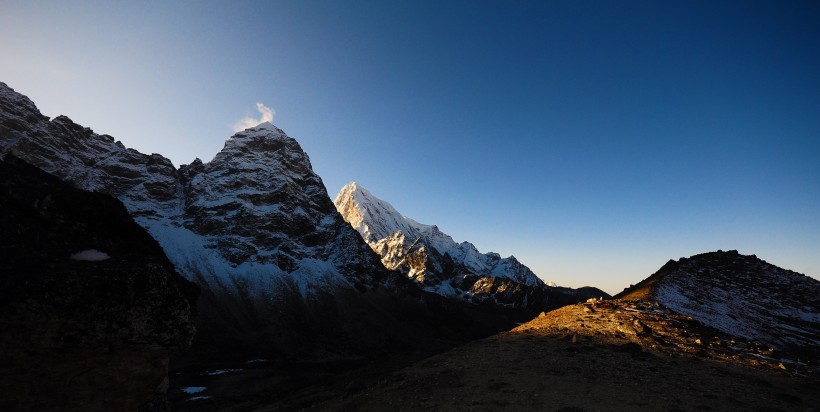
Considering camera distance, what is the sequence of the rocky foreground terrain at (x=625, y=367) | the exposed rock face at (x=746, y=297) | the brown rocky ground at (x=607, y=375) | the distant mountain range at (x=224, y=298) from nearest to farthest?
the distant mountain range at (x=224, y=298) → the brown rocky ground at (x=607, y=375) → the rocky foreground terrain at (x=625, y=367) → the exposed rock face at (x=746, y=297)

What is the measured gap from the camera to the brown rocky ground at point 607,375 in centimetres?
1828

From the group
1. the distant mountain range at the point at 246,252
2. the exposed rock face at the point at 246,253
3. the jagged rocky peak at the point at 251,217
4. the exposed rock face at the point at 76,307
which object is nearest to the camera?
the exposed rock face at the point at 76,307

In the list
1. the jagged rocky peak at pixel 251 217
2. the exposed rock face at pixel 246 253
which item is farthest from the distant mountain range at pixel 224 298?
the jagged rocky peak at pixel 251 217

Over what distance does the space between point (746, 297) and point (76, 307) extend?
6307 centimetres

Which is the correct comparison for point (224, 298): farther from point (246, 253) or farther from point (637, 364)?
point (637, 364)

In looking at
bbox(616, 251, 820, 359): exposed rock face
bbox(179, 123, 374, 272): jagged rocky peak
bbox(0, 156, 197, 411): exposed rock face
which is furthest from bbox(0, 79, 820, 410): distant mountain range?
bbox(179, 123, 374, 272): jagged rocky peak

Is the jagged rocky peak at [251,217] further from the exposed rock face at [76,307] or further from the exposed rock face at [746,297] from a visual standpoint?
the exposed rock face at [76,307]

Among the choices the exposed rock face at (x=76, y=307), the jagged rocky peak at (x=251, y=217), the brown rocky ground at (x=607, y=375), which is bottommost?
the brown rocky ground at (x=607, y=375)

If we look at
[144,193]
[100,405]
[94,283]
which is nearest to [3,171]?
[94,283]

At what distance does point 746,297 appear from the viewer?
44781 mm

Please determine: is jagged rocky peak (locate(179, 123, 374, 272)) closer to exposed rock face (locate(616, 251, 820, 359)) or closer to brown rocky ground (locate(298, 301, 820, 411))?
brown rocky ground (locate(298, 301, 820, 411))

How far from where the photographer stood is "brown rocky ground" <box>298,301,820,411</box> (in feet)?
60.0

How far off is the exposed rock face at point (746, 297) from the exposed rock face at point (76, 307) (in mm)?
44882

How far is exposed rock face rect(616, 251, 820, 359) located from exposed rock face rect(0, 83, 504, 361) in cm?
10257
